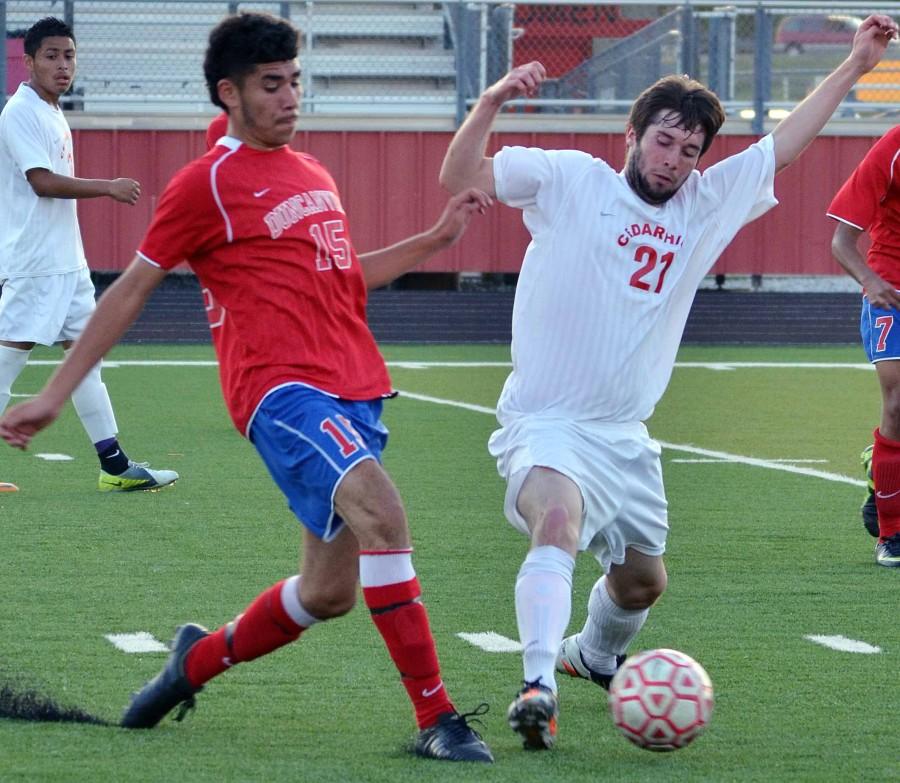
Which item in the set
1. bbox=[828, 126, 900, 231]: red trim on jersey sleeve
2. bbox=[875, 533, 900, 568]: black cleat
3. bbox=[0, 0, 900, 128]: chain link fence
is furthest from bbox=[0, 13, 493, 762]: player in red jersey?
bbox=[0, 0, 900, 128]: chain link fence

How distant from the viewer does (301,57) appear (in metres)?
20.7

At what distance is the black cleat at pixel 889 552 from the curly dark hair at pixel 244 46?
375cm

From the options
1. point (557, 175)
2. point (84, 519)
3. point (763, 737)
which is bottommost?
point (84, 519)

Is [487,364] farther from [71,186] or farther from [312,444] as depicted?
[312,444]

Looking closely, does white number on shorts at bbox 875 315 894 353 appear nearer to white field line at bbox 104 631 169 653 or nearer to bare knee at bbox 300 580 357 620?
white field line at bbox 104 631 169 653

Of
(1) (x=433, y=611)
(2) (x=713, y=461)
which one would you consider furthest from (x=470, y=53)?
(1) (x=433, y=611)

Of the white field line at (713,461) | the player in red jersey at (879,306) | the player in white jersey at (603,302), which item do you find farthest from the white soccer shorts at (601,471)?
the white field line at (713,461)

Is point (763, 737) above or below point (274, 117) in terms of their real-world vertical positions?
below

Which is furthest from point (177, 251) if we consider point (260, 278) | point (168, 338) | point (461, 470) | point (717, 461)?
point (168, 338)

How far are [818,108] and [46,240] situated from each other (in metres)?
5.00

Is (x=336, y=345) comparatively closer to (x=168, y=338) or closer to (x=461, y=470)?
(x=461, y=470)

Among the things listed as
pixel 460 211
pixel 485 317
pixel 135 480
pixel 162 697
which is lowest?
pixel 485 317

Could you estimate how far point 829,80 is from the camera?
5.23m

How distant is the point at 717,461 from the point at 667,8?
1216 cm
